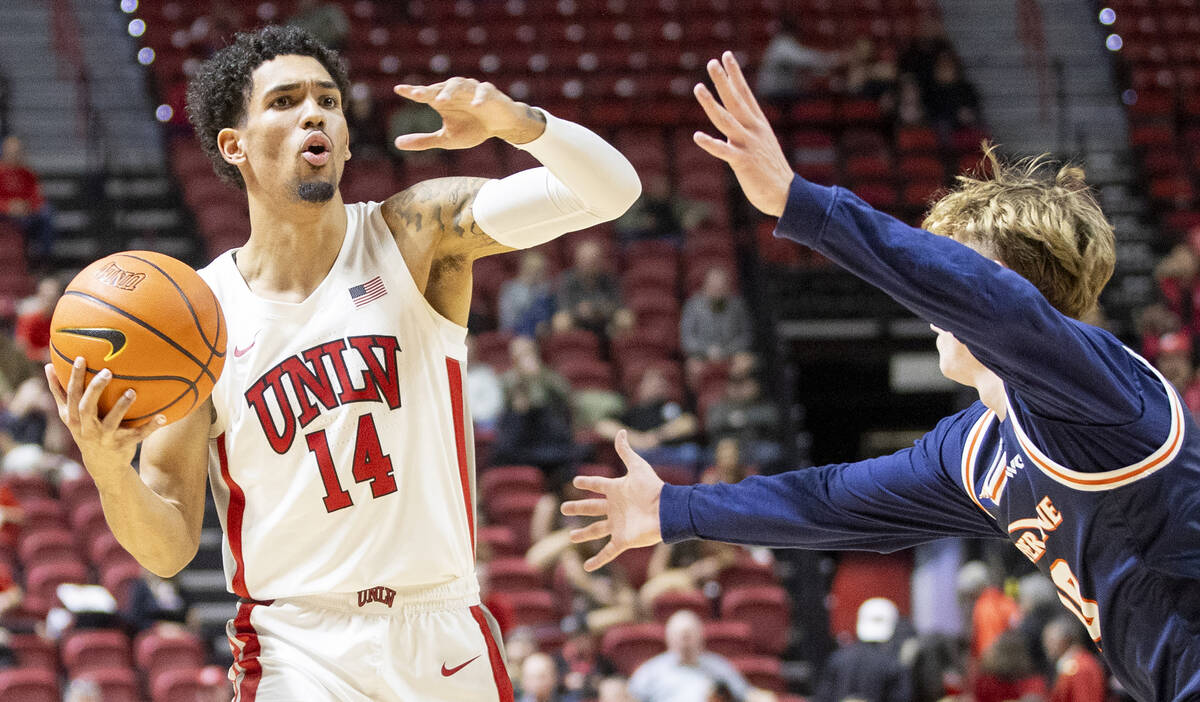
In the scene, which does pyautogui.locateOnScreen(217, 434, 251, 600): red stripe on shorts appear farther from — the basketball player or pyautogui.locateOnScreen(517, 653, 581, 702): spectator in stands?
pyautogui.locateOnScreen(517, 653, 581, 702): spectator in stands

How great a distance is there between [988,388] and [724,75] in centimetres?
91

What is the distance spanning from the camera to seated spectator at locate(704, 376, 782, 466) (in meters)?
9.48

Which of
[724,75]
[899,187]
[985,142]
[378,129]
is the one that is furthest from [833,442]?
[724,75]

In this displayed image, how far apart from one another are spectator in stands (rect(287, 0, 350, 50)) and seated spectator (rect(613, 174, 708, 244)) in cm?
318

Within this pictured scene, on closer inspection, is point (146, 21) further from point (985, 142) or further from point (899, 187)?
point (985, 142)

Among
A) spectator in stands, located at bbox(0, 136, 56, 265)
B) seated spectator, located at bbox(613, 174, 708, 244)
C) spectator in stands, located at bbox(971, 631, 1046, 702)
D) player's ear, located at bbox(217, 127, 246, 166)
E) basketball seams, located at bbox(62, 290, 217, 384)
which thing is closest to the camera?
basketball seams, located at bbox(62, 290, 217, 384)

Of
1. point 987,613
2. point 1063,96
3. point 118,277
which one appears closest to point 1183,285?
point 1063,96

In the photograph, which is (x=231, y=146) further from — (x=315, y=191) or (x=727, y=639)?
(x=727, y=639)

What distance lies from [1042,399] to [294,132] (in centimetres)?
185

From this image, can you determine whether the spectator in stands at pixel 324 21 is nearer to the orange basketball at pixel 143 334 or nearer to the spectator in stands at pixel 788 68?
the spectator in stands at pixel 788 68

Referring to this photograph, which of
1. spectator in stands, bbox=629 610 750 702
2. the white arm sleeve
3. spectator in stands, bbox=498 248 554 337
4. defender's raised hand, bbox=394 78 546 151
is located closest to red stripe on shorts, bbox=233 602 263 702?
the white arm sleeve

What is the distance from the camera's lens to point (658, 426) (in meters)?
9.55

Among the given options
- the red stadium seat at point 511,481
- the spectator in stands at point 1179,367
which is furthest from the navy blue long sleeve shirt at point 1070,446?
the spectator in stands at point 1179,367

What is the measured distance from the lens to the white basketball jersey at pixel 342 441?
3.19 metres
